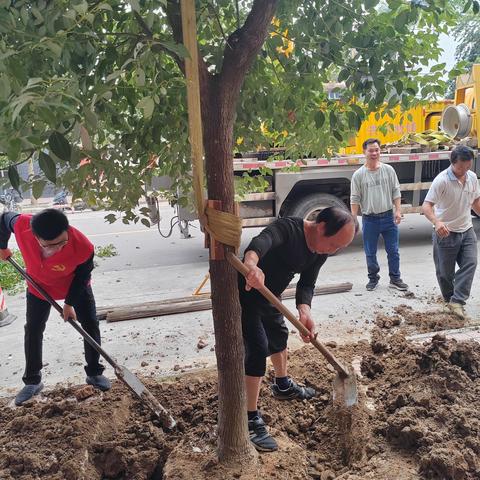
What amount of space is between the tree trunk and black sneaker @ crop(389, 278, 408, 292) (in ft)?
12.7

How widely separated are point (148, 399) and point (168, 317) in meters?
2.30

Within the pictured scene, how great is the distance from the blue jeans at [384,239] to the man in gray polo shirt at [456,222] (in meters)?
0.94

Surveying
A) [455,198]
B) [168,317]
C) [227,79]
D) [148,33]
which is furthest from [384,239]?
[148,33]

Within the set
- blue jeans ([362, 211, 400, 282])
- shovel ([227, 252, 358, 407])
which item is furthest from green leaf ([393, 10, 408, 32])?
blue jeans ([362, 211, 400, 282])

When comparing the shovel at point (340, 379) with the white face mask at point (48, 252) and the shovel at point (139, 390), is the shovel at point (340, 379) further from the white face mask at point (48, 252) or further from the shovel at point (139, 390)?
the white face mask at point (48, 252)

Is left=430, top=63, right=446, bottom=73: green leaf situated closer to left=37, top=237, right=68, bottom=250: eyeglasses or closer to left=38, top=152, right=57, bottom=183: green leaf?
left=38, top=152, right=57, bottom=183: green leaf

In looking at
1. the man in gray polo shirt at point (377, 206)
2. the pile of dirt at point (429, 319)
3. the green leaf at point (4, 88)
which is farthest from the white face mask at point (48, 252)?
the man in gray polo shirt at point (377, 206)

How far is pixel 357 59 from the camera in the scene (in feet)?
8.46

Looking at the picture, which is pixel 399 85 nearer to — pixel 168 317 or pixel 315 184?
pixel 168 317

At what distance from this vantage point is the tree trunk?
226 centimetres

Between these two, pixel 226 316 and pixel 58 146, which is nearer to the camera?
pixel 58 146

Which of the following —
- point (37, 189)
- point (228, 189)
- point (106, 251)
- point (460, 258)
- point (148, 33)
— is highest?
point (148, 33)

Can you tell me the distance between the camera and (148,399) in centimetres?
312

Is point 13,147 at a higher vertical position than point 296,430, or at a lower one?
higher
